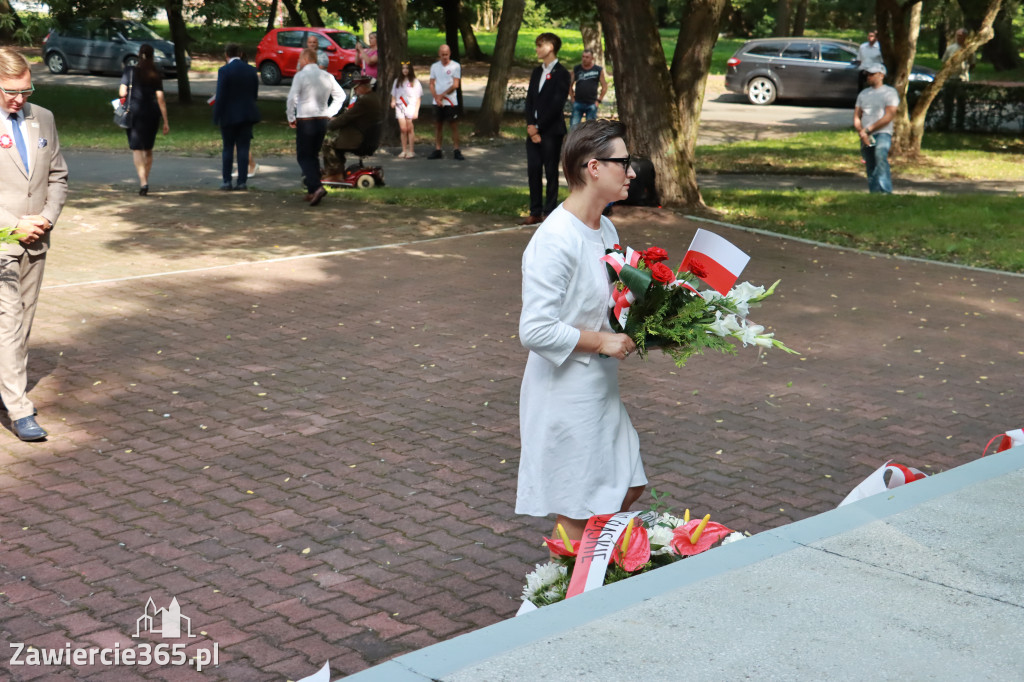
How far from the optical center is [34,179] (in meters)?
6.60

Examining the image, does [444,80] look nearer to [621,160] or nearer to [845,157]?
[845,157]

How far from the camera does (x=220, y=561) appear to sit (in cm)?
497

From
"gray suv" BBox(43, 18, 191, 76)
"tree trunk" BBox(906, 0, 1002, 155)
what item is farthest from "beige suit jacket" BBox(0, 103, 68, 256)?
"gray suv" BBox(43, 18, 191, 76)

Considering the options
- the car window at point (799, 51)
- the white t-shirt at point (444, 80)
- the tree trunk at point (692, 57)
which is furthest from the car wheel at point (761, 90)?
the tree trunk at point (692, 57)

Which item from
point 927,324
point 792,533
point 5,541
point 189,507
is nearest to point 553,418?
point 792,533

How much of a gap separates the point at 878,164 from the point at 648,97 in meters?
4.33

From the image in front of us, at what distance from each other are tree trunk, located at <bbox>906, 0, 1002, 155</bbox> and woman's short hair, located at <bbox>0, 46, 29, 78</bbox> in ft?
59.9

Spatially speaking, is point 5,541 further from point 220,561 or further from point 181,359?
point 181,359

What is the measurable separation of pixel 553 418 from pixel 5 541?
281cm

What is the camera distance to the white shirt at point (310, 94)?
15234mm

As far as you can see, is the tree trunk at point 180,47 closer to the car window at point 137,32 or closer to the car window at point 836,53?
the car window at point 137,32

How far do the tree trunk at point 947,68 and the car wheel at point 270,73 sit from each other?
22.2m

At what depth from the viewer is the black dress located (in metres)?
15.0
